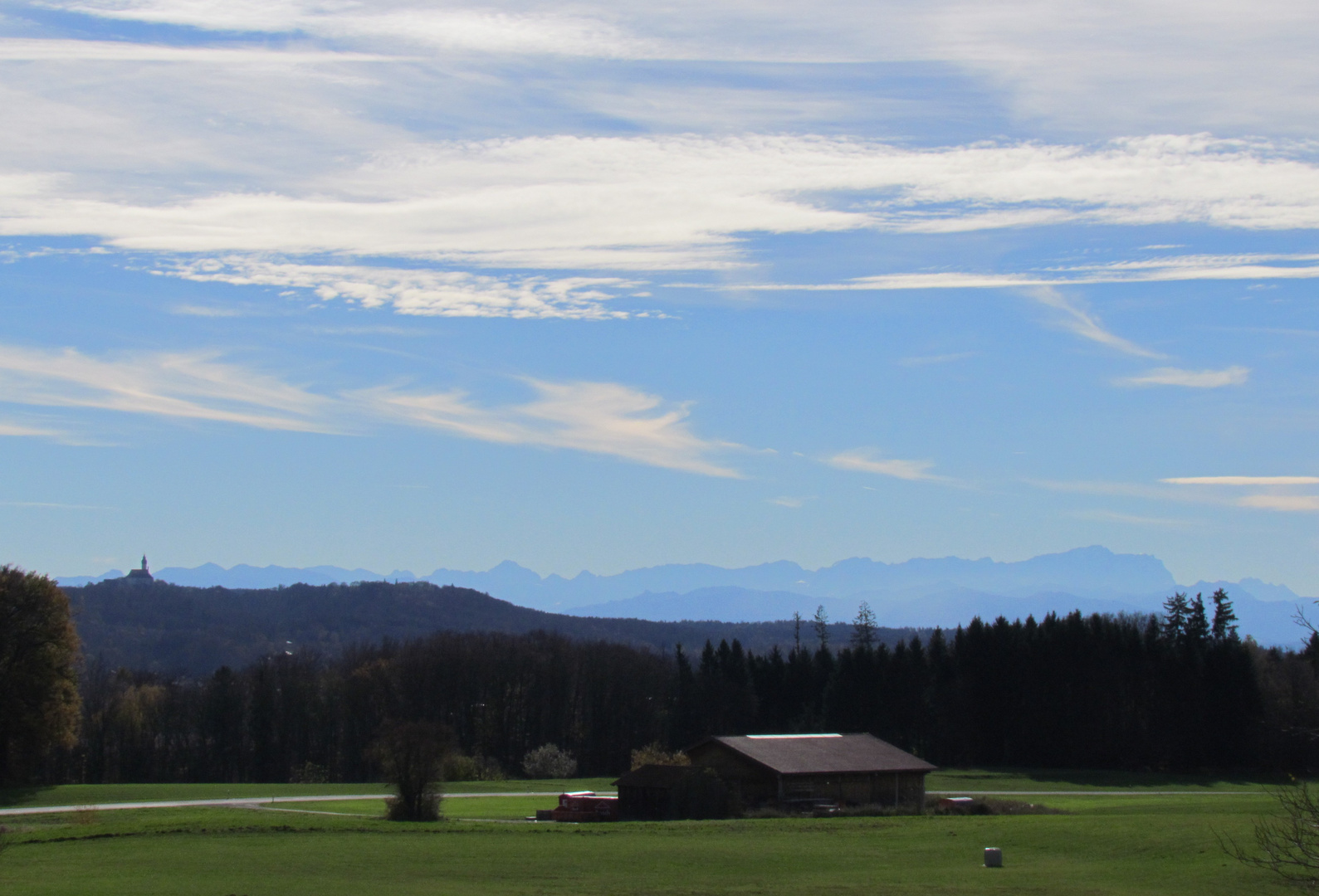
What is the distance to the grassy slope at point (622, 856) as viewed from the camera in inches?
1147

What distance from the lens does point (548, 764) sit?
98250 millimetres

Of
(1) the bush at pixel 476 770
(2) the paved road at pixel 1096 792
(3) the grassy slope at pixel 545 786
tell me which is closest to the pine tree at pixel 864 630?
(3) the grassy slope at pixel 545 786

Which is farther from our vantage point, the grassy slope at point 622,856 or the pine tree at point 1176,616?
the pine tree at point 1176,616

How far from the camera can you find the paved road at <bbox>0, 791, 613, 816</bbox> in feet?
173

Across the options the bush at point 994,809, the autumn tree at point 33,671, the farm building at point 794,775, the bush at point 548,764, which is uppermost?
the autumn tree at point 33,671

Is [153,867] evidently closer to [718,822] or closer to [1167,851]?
[718,822]

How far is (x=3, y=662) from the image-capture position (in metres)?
67.0

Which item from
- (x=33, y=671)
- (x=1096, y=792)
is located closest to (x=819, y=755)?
(x=1096, y=792)

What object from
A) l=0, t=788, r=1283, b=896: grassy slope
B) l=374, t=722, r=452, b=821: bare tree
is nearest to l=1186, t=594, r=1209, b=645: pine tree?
l=0, t=788, r=1283, b=896: grassy slope

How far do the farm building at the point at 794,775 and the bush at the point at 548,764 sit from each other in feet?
120

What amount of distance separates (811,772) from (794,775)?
1095 mm

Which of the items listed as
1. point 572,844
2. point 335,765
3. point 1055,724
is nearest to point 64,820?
point 572,844

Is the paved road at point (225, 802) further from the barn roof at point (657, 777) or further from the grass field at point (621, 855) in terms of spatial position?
the barn roof at point (657, 777)

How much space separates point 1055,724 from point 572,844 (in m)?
67.5
